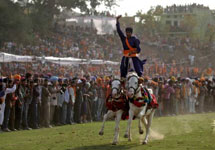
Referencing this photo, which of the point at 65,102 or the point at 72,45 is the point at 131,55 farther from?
the point at 72,45

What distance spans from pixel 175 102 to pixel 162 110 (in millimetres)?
1488

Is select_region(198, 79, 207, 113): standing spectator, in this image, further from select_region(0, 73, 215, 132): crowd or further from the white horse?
the white horse

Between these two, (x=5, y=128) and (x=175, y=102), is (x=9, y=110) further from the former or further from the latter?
(x=175, y=102)

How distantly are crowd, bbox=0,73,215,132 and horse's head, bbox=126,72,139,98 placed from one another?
0.56 metres

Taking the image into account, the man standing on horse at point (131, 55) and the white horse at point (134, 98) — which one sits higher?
the man standing on horse at point (131, 55)

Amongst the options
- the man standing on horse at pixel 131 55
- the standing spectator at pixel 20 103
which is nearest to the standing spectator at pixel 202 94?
the standing spectator at pixel 20 103

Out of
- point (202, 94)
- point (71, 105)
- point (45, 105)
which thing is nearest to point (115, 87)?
point (45, 105)

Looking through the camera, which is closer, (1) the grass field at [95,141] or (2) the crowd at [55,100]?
(1) the grass field at [95,141]

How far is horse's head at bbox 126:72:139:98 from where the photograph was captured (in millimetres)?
13211

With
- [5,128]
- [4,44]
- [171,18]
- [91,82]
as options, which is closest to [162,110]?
[91,82]

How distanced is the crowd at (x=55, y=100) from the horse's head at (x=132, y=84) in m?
0.56

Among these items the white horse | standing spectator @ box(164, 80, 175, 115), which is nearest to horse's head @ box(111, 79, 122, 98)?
the white horse

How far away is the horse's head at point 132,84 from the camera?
13211mm

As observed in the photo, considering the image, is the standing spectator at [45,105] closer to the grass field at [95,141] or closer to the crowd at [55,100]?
the crowd at [55,100]
